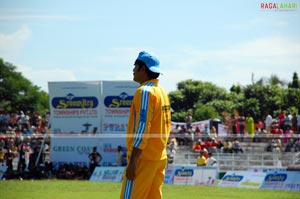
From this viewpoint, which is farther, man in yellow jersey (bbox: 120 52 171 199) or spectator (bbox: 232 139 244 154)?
spectator (bbox: 232 139 244 154)

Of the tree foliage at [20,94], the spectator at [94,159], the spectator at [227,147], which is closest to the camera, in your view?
the spectator at [227,147]

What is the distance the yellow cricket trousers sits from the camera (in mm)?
6500

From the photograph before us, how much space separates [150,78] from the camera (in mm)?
6766

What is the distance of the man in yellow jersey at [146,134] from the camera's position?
20.9 feet

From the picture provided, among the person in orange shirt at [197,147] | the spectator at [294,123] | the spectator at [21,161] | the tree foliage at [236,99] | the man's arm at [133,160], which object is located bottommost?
the spectator at [21,161]

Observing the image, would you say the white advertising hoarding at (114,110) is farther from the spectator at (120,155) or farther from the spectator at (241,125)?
the spectator at (241,125)

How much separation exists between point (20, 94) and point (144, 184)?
7018 cm

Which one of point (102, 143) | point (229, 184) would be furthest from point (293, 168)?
point (102, 143)

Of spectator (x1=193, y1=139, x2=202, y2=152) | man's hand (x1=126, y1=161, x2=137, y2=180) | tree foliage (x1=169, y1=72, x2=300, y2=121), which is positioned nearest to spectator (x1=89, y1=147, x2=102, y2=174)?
spectator (x1=193, y1=139, x2=202, y2=152)

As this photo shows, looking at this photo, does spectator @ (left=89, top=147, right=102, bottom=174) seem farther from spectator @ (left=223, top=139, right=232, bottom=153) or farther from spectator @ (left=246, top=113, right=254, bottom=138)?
spectator @ (left=246, top=113, right=254, bottom=138)

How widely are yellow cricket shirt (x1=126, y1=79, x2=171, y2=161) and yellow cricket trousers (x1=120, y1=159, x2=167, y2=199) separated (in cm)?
7

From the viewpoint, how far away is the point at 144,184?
652 centimetres

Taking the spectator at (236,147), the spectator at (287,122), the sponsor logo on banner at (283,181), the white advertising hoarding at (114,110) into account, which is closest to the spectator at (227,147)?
the spectator at (236,147)

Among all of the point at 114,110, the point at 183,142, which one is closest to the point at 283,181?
the point at 183,142
